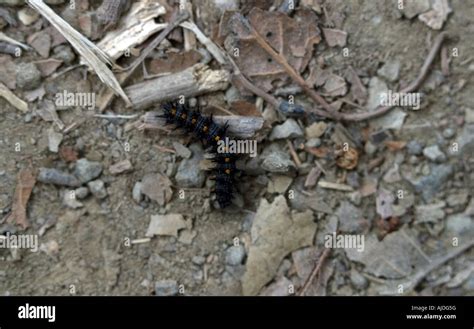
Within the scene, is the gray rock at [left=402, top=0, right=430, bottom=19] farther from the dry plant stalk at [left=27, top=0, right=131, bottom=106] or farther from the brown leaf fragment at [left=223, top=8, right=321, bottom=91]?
the dry plant stalk at [left=27, top=0, right=131, bottom=106]

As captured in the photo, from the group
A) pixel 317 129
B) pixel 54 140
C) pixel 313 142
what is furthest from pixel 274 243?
pixel 54 140

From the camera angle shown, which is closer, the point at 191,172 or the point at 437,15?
the point at 437,15

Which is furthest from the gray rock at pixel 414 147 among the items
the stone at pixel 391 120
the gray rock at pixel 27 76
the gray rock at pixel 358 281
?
the gray rock at pixel 27 76

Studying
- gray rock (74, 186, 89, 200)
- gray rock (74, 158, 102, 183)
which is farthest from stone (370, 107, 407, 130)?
gray rock (74, 186, 89, 200)

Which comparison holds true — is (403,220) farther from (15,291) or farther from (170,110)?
(15,291)

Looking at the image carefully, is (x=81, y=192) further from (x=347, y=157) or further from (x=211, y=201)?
(x=347, y=157)

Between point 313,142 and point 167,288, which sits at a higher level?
point 313,142
